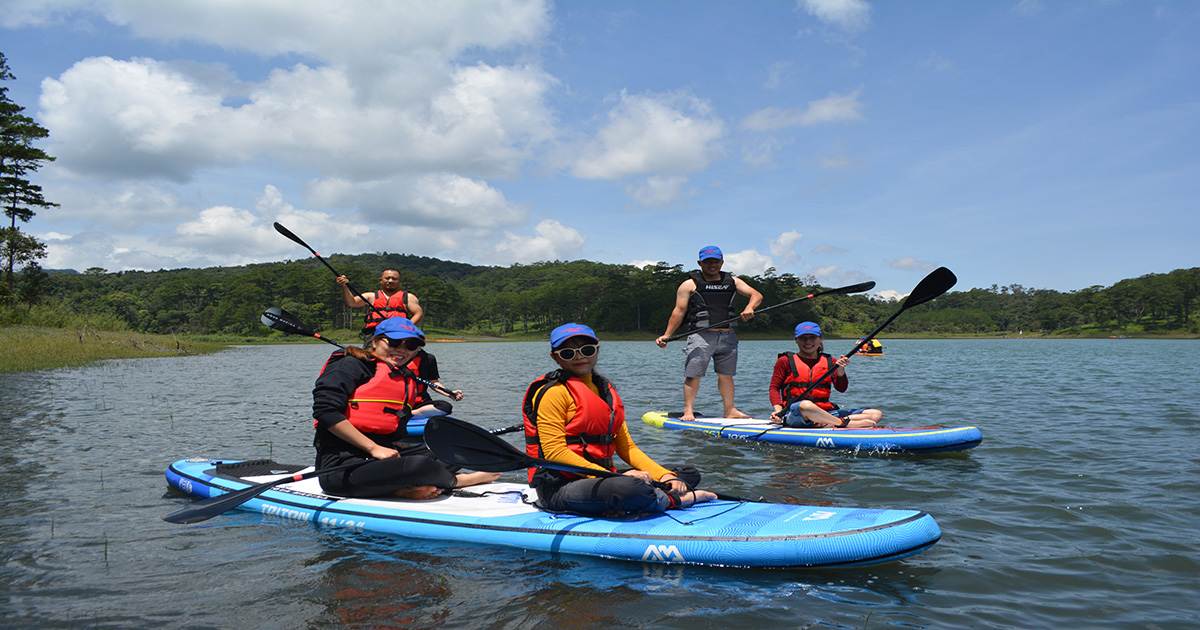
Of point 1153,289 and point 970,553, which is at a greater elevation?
point 1153,289

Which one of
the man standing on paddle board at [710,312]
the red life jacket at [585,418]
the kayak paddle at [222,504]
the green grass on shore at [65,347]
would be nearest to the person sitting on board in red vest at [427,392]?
the kayak paddle at [222,504]

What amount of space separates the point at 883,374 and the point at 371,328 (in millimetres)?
19313

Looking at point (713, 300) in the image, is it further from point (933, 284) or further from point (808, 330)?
point (933, 284)

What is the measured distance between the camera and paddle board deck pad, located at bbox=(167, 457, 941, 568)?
390 centimetres

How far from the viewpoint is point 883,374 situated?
2247 centimetres

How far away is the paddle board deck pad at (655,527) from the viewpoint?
3898mm

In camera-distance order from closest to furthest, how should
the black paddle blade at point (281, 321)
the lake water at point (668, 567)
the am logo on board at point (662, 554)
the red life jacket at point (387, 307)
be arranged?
the lake water at point (668, 567) → the am logo on board at point (662, 554) → the black paddle blade at point (281, 321) → the red life jacket at point (387, 307)

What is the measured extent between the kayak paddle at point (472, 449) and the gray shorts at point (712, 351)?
4.96m

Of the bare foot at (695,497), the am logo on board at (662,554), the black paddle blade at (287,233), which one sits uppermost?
the black paddle blade at (287,233)

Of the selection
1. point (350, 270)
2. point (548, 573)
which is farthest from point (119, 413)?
point (350, 270)

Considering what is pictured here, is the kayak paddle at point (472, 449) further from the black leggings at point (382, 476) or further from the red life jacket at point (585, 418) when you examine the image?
the black leggings at point (382, 476)

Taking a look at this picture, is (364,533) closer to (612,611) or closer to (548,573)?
(548,573)

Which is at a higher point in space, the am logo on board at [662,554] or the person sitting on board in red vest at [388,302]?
the person sitting on board in red vest at [388,302]

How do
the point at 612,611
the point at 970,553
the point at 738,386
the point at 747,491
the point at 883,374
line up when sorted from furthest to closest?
the point at 883,374 < the point at 738,386 < the point at 747,491 < the point at 970,553 < the point at 612,611
